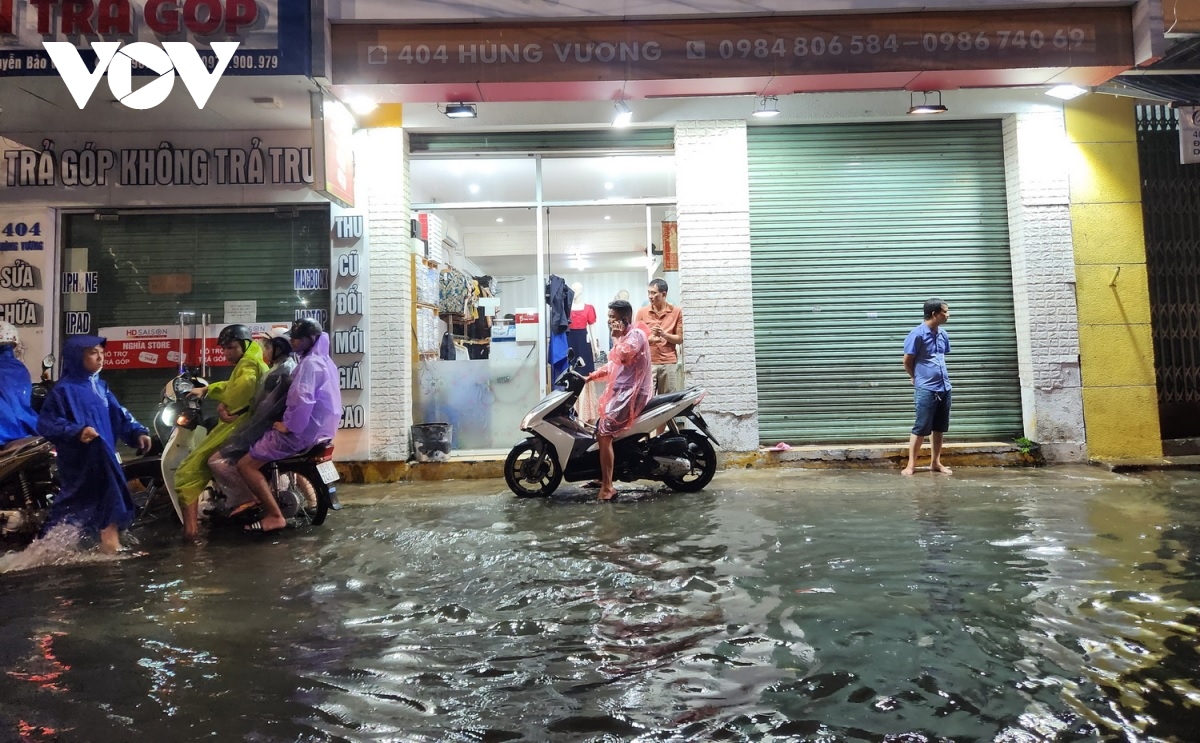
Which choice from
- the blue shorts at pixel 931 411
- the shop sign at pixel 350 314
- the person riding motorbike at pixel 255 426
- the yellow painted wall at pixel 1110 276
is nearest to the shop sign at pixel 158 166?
the shop sign at pixel 350 314

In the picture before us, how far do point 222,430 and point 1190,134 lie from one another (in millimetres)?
10496

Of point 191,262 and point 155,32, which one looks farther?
point 191,262

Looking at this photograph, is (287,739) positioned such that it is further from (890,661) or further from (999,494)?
(999,494)

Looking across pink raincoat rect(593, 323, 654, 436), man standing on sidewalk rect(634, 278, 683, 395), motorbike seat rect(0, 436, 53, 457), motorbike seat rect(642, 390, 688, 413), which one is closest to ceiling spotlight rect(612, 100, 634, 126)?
man standing on sidewalk rect(634, 278, 683, 395)

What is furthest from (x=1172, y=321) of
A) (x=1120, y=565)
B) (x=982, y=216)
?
(x=1120, y=565)

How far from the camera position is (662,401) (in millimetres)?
7316

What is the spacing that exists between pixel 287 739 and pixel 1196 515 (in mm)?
6691

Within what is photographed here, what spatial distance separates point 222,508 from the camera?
6.33m

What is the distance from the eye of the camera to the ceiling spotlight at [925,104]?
8.48 metres

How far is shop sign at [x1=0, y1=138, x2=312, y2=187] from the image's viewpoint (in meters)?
8.73

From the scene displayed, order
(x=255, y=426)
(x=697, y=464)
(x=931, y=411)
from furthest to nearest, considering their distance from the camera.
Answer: (x=931, y=411), (x=697, y=464), (x=255, y=426)

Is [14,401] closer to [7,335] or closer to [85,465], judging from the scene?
[7,335]

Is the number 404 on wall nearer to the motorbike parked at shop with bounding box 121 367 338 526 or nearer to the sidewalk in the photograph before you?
the motorbike parked at shop with bounding box 121 367 338 526

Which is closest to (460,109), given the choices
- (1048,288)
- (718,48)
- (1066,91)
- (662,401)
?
(718,48)
